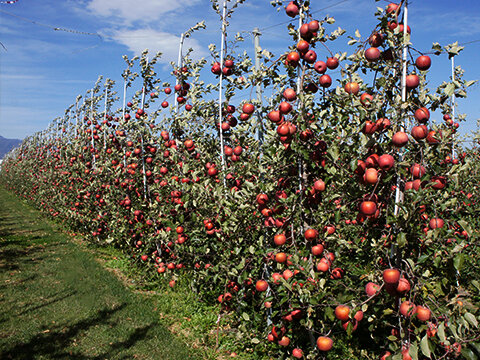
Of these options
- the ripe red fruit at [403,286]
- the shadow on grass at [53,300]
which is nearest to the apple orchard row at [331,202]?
the ripe red fruit at [403,286]

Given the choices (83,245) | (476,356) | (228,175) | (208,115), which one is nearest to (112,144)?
(83,245)

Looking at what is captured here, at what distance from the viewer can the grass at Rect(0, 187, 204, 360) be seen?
177 inches

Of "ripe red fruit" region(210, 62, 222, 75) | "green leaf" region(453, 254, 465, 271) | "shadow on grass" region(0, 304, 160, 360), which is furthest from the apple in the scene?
"shadow on grass" region(0, 304, 160, 360)

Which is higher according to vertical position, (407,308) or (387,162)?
(387,162)

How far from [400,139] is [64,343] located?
480 cm

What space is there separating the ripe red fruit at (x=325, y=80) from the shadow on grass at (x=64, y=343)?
4.03m

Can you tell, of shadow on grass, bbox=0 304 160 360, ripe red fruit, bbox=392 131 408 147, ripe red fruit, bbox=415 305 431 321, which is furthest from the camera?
shadow on grass, bbox=0 304 160 360

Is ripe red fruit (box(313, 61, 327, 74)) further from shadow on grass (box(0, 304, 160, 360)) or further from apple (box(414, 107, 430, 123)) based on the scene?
shadow on grass (box(0, 304, 160, 360))

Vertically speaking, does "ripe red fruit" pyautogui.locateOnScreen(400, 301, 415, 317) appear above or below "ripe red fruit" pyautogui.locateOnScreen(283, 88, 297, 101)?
below

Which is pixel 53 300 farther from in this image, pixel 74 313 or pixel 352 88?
pixel 352 88

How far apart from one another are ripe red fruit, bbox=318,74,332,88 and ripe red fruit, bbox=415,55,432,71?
0.80 metres

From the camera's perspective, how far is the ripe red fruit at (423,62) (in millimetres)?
2373

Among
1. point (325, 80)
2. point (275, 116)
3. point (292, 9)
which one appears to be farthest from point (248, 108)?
point (292, 9)

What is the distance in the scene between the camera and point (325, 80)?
3068 millimetres
